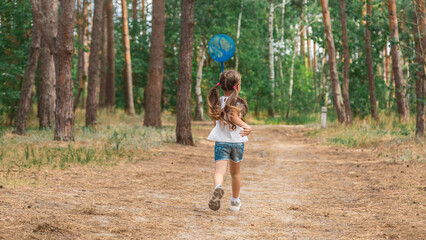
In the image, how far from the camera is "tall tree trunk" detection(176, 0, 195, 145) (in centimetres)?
1508

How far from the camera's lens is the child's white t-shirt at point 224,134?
6.32m

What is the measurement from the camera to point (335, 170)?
11.1 metres

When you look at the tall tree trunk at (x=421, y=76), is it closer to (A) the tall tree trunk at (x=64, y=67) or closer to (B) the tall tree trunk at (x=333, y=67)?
(B) the tall tree trunk at (x=333, y=67)

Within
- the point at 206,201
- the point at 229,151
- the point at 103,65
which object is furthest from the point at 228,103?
the point at 103,65

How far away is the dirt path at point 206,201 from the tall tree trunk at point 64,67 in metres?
2.64

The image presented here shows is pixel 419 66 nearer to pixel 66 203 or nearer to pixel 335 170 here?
pixel 335 170

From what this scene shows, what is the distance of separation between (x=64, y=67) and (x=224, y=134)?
8.10m

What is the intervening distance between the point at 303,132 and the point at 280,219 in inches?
687

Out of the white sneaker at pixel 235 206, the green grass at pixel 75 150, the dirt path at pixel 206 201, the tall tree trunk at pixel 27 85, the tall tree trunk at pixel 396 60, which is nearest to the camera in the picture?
the dirt path at pixel 206 201

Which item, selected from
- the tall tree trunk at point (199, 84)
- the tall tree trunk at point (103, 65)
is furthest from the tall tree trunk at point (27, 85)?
the tall tree trunk at point (199, 84)

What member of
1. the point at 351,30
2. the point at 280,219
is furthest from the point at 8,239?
the point at 351,30

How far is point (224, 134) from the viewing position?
6367mm

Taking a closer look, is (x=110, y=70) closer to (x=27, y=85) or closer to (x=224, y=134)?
(x=27, y=85)

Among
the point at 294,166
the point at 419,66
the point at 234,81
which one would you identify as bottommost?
the point at 294,166
